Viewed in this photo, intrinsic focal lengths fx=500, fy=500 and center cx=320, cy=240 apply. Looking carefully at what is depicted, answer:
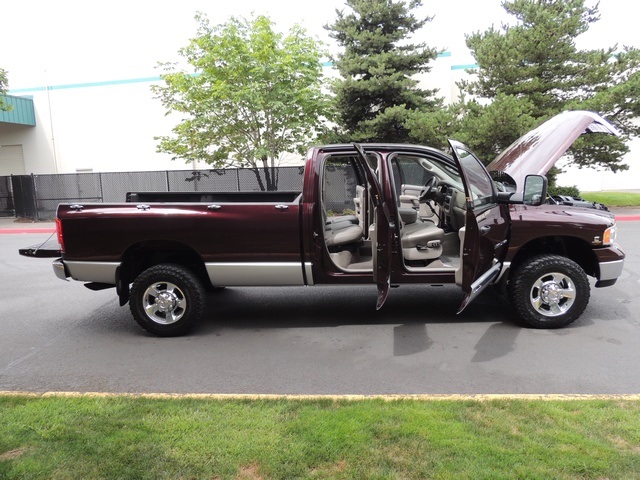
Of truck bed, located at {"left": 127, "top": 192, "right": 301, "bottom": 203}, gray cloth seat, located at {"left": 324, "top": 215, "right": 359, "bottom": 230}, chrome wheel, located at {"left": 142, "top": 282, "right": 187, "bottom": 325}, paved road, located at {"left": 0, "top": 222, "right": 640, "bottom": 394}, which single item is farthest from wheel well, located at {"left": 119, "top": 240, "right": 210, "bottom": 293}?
gray cloth seat, located at {"left": 324, "top": 215, "right": 359, "bottom": 230}

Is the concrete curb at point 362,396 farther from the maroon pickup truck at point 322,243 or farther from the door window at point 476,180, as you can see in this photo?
the door window at point 476,180

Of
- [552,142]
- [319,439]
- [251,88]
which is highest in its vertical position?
[251,88]

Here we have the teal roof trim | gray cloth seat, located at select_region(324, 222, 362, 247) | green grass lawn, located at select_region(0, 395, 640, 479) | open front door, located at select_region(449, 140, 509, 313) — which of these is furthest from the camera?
the teal roof trim

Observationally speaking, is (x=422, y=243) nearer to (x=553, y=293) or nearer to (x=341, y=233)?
(x=341, y=233)

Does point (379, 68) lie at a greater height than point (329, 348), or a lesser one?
greater

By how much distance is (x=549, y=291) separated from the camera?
204 inches

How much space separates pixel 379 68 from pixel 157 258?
13415 millimetres

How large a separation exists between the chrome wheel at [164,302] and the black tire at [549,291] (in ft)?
11.5

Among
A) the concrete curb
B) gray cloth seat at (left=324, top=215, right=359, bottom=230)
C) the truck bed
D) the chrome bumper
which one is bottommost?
the concrete curb

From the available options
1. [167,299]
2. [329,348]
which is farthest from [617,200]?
[167,299]

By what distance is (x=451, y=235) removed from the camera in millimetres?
5730

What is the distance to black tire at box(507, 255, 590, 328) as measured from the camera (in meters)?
5.12

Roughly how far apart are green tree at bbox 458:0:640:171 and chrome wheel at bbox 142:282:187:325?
1232cm

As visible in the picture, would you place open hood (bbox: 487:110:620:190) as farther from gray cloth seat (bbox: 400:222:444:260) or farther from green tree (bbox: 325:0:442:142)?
green tree (bbox: 325:0:442:142)
